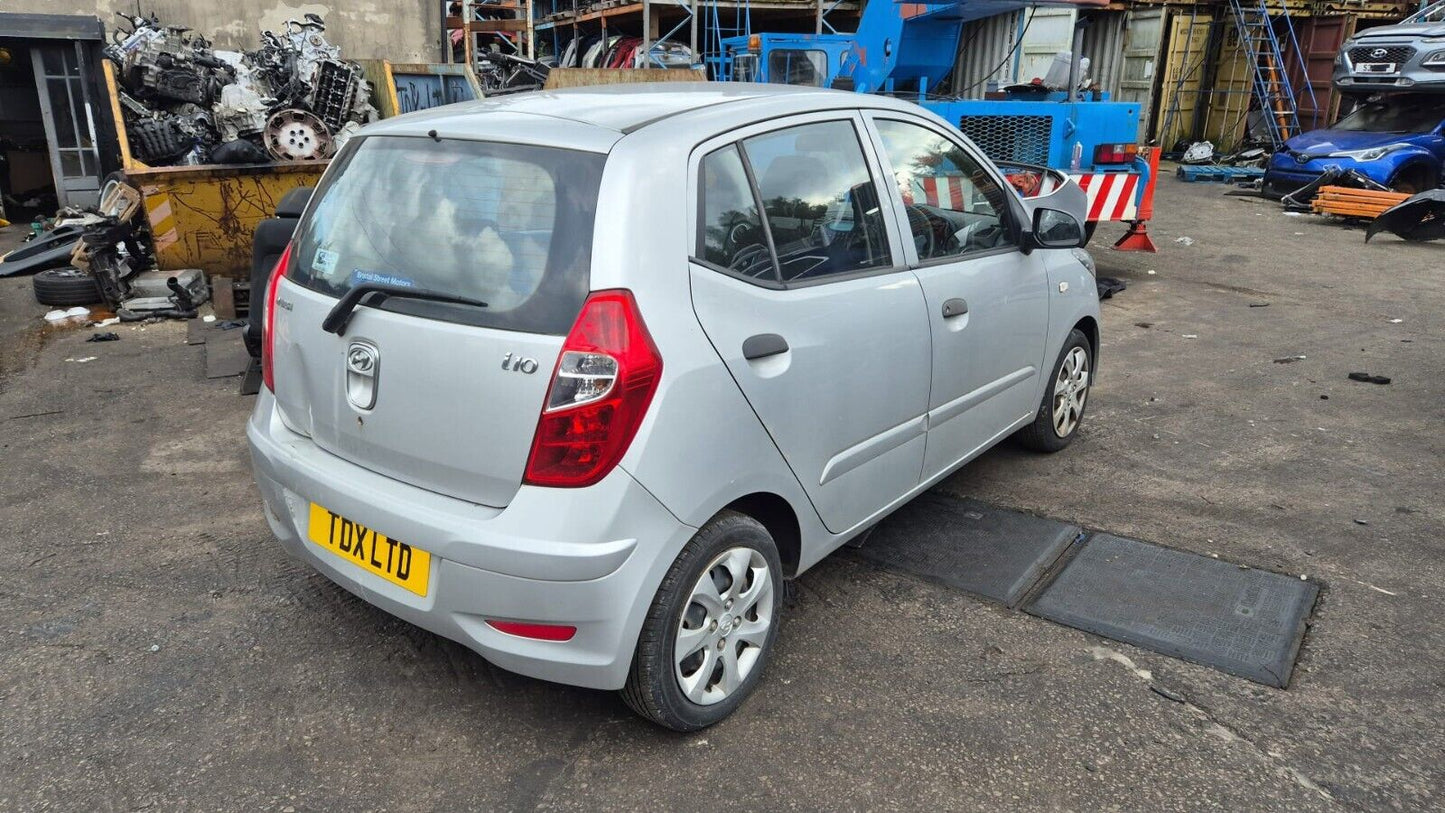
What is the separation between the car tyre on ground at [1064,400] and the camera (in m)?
4.58

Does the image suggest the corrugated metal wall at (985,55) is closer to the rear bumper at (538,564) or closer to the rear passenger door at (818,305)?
the rear passenger door at (818,305)

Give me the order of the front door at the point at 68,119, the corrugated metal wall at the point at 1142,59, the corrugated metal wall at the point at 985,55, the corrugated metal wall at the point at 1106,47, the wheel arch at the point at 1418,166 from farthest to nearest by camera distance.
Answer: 1. the corrugated metal wall at the point at 1106,47
2. the corrugated metal wall at the point at 1142,59
3. the wheel arch at the point at 1418,166
4. the front door at the point at 68,119
5. the corrugated metal wall at the point at 985,55

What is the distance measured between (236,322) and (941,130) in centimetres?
561

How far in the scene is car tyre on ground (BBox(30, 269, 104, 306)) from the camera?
768 cm

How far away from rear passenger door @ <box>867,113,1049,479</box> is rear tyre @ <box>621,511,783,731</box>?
1.02 metres

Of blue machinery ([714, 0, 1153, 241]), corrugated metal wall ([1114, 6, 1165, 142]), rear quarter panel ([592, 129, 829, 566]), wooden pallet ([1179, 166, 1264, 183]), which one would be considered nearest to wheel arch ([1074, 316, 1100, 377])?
rear quarter panel ([592, 129, 829, 566])

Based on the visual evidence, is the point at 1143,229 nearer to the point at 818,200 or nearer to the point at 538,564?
the point at 818,200

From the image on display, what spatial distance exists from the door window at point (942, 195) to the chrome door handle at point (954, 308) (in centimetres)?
17

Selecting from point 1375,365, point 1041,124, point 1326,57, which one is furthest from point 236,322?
point 1326,57

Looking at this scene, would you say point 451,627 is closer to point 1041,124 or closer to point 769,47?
point 1041,124

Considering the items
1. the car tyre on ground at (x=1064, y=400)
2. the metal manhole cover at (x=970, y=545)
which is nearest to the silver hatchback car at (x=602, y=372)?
the metal manhole cover at (x=970, y=545)

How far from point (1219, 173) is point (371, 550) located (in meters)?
17.5

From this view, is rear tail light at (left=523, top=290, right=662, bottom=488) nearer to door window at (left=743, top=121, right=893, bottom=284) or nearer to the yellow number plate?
the yellow number plate

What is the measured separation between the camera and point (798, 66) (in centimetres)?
1078
